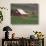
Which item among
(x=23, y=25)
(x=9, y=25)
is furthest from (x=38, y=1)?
(x=9, y=25)

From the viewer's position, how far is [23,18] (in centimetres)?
416

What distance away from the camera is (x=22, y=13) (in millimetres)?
4164

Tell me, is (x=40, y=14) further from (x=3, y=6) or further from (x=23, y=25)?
(x=3, y=6)

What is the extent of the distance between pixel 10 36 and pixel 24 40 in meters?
0.45

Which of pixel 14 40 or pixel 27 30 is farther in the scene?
pixel 27 30

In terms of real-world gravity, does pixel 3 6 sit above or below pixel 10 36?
above

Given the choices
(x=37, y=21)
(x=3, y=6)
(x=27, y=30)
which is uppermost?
(x=3, y=6)

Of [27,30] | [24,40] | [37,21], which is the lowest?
[24,40]

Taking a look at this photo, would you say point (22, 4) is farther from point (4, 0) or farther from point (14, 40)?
point (14, 40)

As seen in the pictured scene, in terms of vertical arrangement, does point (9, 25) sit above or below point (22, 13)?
below

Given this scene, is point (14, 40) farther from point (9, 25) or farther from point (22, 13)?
point (22, 13)

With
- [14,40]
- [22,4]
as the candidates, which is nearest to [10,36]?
[14,40]

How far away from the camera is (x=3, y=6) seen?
4.16 meters

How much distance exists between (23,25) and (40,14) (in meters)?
0.57
